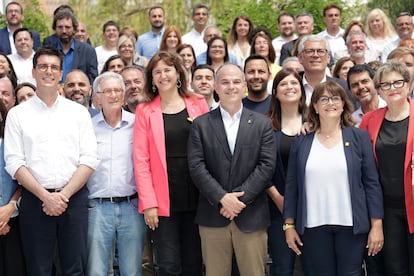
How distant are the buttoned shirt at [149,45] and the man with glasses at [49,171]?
18.2ft

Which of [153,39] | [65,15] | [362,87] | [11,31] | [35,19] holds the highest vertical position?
[35,19]

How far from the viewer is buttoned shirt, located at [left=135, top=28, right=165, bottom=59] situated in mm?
11789

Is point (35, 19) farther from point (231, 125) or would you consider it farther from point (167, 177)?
point (231, 125)

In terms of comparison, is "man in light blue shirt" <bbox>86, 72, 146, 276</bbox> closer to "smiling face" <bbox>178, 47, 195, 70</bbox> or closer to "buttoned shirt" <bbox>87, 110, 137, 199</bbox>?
"buttoned shirt" <bbox>87, 110, 137, 199</bbox>

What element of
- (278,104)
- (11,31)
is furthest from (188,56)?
(11,31)

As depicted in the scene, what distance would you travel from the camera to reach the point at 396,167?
590 centimetres

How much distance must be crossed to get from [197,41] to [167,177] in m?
5.84

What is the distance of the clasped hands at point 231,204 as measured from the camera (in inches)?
234

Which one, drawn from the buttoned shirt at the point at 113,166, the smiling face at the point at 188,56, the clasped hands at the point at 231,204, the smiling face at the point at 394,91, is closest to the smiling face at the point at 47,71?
the buttoned shirt at the point at 113,166

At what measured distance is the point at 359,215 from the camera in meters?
5.82

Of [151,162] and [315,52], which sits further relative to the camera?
[315,52]

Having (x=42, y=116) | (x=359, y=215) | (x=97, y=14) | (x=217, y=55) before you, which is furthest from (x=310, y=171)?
(x=97, y=14)

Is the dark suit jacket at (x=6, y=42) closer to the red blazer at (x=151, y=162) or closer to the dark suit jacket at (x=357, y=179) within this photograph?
the red blazer at (x=151, y=162)

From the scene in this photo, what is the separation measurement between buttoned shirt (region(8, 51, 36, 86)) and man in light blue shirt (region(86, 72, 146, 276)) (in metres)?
3.80
